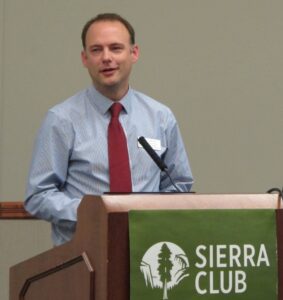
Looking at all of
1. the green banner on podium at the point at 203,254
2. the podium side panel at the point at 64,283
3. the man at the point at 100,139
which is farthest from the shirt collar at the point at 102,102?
the green banner on podium at the point at 203,254

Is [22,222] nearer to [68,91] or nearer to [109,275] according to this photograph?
[68,91]

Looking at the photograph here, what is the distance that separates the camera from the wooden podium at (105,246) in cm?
233

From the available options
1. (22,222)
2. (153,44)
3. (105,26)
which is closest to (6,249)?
(22,222)

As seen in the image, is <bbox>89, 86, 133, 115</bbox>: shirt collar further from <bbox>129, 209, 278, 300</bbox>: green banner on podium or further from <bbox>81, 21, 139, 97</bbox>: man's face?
<bbox>129, 209, 278, 300</bbox>: green banner on podium

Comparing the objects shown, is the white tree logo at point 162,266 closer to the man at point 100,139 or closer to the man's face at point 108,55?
the man at point 100,139

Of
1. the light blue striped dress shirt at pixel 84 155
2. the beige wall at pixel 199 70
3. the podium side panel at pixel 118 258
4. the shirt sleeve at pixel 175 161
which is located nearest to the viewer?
the podium side panel at pixel 118 258

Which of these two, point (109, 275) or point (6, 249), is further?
point (6, 249)

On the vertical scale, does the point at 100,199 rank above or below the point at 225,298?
above

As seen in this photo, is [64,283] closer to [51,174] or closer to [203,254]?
[203,254]

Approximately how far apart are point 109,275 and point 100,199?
0.18 m

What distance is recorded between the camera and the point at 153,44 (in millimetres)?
4977

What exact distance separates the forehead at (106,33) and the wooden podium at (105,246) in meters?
0.81

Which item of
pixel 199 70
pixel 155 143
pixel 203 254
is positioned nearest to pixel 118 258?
pixel 203 254

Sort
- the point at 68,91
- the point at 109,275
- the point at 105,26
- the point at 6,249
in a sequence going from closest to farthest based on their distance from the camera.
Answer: the point at 109,275
the point at 105,26
the point at 6,249
the point at 68,91
